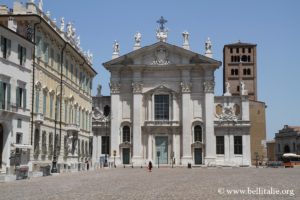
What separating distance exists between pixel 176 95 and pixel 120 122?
945cm

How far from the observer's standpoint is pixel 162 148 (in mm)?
74125

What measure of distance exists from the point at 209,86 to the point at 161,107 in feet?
25.8

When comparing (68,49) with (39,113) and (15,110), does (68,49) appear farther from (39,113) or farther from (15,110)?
(15,110)

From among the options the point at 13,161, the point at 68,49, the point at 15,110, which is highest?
the point at 68,49

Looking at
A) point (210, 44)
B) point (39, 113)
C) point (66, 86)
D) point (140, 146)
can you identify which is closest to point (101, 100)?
point (140, 146)

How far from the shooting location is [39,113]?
39125 millimetres

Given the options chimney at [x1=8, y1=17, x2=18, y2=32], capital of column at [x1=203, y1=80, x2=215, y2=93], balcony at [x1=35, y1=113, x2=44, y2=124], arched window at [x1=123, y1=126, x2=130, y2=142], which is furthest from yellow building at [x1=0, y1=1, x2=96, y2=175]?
capital of column at [x1=203, y1=80, x2=215, y2=93]

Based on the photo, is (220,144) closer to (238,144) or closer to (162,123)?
(238,144)

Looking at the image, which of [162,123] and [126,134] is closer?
[162,123]

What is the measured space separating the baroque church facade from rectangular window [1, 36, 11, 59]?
40.3m

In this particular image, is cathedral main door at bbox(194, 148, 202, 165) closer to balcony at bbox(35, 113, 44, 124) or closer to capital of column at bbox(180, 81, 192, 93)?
capital of column at bbox(180, 81, 192, 93)

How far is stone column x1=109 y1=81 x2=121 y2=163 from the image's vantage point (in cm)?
7406

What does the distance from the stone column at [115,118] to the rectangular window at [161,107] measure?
5.82 meters

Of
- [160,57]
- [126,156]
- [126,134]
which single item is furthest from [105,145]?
[160,57]
